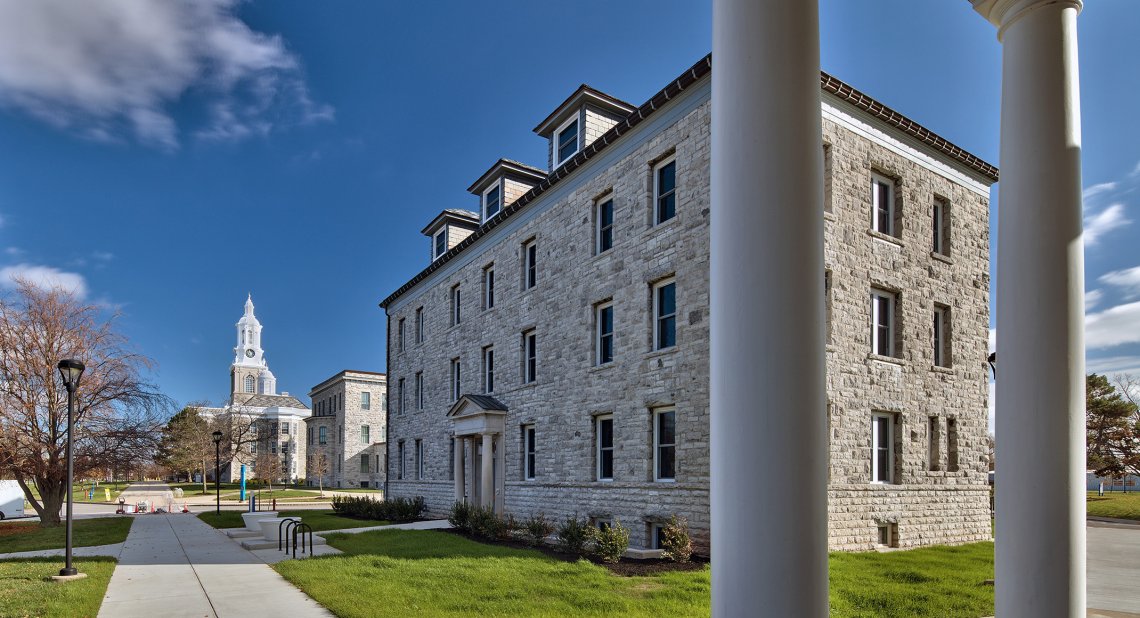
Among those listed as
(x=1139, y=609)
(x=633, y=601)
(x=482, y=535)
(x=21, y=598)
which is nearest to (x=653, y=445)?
(x=482, y=535)

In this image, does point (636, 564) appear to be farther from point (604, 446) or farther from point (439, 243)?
point (439, 243)

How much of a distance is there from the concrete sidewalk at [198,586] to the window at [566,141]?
13.9 metres

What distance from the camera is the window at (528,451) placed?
868 inches

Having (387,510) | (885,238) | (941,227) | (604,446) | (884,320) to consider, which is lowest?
(387,510)

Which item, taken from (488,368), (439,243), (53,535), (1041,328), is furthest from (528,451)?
(1041,328)

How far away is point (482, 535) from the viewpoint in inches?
744

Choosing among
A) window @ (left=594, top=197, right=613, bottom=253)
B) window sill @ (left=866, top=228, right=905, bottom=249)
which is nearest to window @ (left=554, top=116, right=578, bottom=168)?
window @ (left=594, top=197, right=613, bottom=253)

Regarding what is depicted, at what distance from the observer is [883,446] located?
17094 mm

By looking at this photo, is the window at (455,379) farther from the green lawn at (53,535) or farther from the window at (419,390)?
the green lawn at (53,535)

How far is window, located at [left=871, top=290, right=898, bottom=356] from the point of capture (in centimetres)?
1727

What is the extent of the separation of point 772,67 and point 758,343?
1106mm

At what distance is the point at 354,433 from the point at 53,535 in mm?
43455

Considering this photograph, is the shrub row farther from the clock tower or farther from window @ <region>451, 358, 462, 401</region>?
the clock tower

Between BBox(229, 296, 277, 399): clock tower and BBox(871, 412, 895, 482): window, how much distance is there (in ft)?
395
